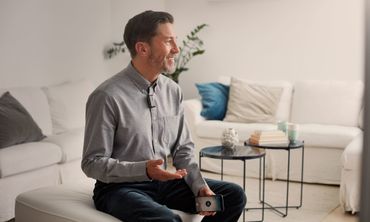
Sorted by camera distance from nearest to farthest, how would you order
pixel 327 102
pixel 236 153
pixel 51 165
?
pixel 236 153, pixel 51 165, pixel 327 102

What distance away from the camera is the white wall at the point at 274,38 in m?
4.74

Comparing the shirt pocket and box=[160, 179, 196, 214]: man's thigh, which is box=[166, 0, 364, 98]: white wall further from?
box=[160, 179, 196, 214]: man's thigh

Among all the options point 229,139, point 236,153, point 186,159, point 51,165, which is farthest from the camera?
point 51,165

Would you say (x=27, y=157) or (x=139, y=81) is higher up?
(x=139, y=81)

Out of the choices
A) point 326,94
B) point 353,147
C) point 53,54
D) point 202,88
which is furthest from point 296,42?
point 53,54

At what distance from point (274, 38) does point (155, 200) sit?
338cm

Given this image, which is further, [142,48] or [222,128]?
[222,128]

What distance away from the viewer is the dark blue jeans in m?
1.85

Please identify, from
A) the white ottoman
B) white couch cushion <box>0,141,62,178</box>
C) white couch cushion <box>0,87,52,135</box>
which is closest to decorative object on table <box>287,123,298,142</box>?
the white ottoman

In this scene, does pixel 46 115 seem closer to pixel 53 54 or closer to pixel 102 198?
pixel 53 54

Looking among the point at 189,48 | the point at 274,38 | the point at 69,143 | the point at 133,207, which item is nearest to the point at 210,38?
the point at 189,48

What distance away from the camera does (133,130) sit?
2.06 meters

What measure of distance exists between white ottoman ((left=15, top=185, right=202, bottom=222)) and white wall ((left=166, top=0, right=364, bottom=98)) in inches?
120

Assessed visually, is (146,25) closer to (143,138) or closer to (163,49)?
(163,49)
